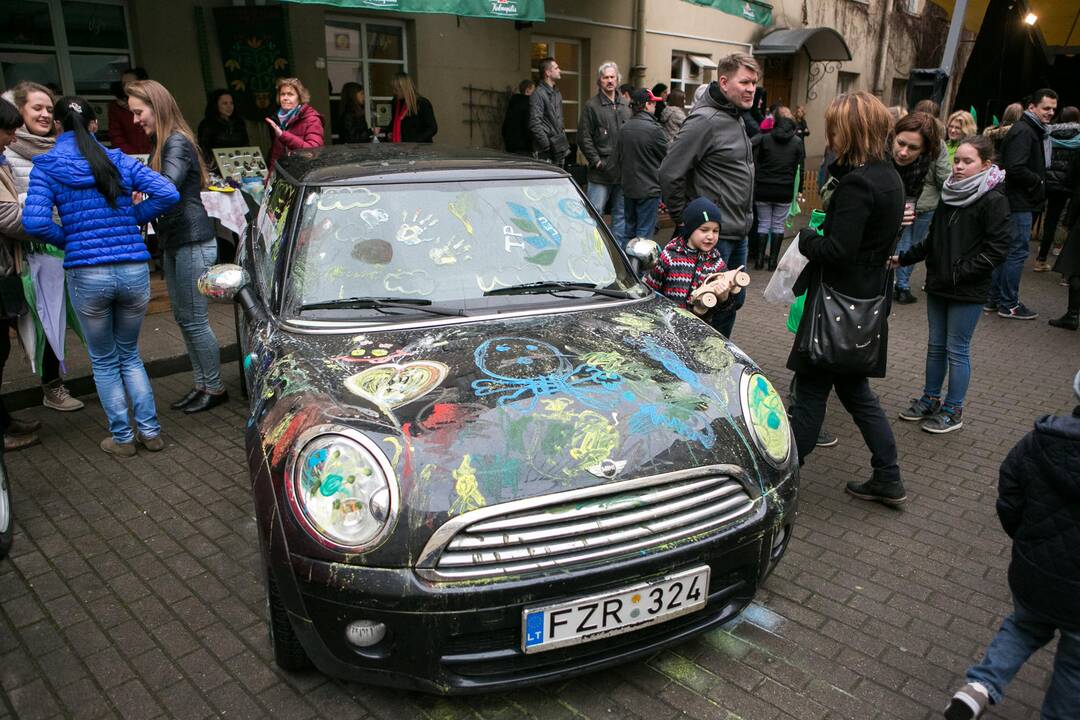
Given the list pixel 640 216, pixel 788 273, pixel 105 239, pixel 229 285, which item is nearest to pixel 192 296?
pixel 105 239

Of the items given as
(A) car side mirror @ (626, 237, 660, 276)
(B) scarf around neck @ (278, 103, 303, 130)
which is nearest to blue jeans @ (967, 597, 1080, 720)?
(A) car side mirror @ (626, 237, 660, 276)

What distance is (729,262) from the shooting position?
205 inches

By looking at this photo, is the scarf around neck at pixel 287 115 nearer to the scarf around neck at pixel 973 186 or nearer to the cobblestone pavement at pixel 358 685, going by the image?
the cobblestone pavement at pixel 358 685

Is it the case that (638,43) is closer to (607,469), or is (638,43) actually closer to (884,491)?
(884,491)

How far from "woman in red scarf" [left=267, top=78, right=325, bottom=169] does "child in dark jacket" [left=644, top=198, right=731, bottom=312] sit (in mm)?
3767

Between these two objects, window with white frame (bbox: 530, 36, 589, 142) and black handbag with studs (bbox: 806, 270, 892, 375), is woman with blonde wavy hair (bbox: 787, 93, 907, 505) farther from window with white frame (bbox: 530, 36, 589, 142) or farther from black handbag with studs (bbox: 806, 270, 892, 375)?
window with white frame (bbox: 530, 36, 589, 142)

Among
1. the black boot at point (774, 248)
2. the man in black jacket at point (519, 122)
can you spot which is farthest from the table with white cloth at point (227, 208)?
the black boot at point (774, 248)

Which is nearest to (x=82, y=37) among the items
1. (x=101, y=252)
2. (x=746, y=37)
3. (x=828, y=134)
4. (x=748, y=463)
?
(x=101, y=252)

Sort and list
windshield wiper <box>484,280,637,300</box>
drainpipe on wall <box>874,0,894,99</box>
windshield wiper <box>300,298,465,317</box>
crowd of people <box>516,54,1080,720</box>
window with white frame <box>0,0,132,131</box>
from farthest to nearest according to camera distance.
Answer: drainpipe on wall <box>874,0,894,99</box> < window with white frame <box>0,0,132,131</box> < windshield wiper <box>484,280,637,300</box> < windshield wiper <box>300,298,465,317</box> < crowd of people <box>516,54,1080,720</box>

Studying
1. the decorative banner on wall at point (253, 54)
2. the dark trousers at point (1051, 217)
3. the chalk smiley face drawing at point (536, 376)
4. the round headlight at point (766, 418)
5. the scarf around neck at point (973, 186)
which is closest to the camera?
the chalk smiley face drawing at point (536, 376)

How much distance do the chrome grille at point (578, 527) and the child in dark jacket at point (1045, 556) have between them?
874mm

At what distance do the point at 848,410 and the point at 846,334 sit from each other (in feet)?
1.43

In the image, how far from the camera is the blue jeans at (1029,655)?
2340 millimetres

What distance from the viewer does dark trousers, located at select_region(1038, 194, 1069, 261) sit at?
32.6 feet
